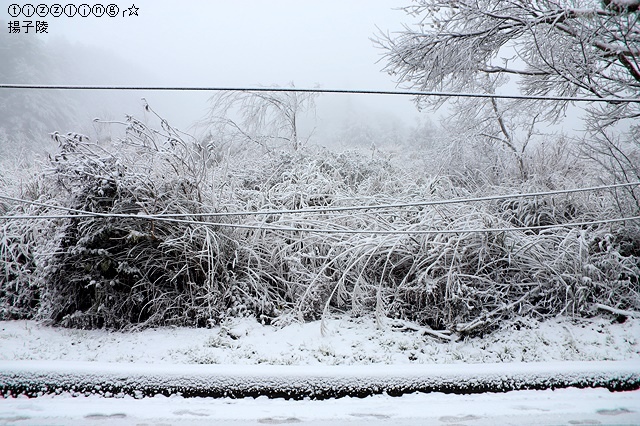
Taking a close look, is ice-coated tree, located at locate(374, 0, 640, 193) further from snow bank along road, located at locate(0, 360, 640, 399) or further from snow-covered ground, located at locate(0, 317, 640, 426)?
snow bank along road, located at locate(0, 360, 640, 399)

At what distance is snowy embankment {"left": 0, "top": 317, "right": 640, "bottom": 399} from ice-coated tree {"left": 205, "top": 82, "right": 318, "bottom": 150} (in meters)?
5.19

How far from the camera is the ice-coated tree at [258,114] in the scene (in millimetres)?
8000

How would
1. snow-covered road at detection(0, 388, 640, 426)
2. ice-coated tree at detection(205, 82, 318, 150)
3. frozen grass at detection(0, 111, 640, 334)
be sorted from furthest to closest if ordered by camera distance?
ice-coated tree at detection(205, 82, 318, 150) → frozen grass at detection(0, 111, 640, 334) → snow-covered road at detection(0, 388, 640, 426)

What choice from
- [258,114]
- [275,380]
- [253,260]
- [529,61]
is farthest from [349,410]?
[258,114]

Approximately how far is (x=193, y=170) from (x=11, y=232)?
87.1 inches

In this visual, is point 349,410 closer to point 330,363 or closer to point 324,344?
point 330,363

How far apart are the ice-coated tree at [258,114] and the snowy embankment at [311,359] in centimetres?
519

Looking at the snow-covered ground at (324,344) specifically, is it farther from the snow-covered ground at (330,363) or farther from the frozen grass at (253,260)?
the frozen grass at (253,260)

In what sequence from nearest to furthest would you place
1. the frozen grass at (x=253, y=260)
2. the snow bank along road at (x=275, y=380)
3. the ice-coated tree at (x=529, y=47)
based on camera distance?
the snow bank along road at (x=275, y=380), the frozen grass at (x=253, y=260), the ice-coated tree at (x=529, y=47)

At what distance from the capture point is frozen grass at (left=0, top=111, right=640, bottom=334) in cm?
357

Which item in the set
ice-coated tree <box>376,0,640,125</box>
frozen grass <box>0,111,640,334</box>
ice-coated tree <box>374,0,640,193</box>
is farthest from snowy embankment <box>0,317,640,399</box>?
ice-coated tree <box>376,0,640,125</box>

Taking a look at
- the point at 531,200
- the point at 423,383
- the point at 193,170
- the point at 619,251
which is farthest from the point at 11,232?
the point at 619,251

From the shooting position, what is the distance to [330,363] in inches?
119

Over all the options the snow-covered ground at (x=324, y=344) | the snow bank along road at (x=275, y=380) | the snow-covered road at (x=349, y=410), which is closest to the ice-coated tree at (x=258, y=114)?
the snow-covered ground at (x=324, y=344)
